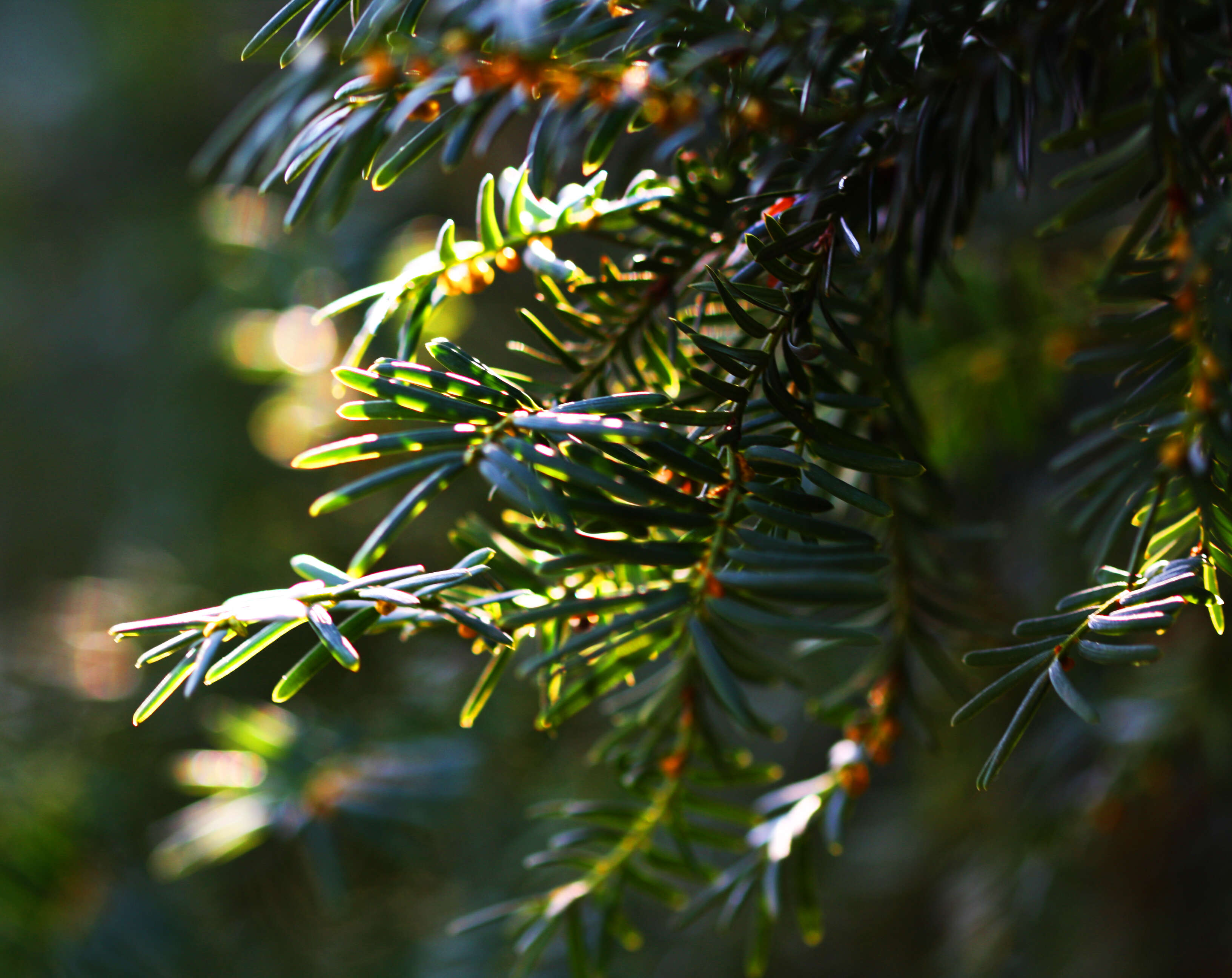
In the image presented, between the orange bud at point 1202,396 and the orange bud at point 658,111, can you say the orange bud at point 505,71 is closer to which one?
the orange bud at point 658,111

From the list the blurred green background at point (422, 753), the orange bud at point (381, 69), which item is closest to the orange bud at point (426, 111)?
the orange bud at point (381, 69)

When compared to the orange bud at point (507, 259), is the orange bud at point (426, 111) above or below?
above

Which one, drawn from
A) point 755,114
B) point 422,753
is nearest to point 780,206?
point 755,114

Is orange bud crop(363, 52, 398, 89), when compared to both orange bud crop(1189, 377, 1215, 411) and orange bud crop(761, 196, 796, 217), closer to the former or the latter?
orange bud crop(761, 196, 796, 217)

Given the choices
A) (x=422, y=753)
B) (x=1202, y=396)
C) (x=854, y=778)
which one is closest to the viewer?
(x=1202, y=396)

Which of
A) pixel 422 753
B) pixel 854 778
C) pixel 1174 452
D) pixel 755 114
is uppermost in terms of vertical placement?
pixel 755 114

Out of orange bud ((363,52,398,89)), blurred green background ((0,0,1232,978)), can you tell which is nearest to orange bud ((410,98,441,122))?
orange bud ((363,52,398,89))

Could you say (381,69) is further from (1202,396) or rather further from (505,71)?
(1202,396)

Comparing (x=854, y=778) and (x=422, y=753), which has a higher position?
(x=854, y=778)

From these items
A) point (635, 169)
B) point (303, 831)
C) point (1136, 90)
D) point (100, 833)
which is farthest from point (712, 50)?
point (100, 833)
